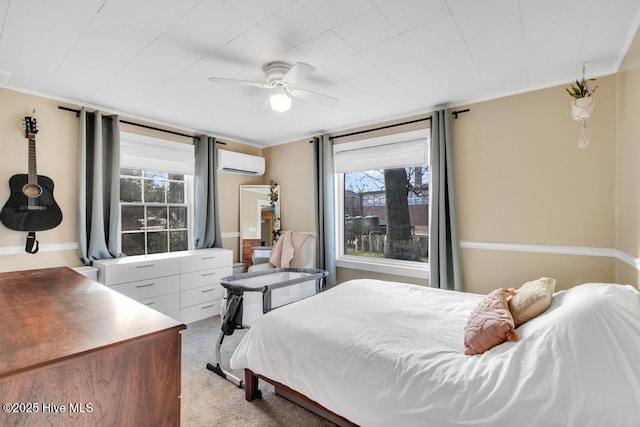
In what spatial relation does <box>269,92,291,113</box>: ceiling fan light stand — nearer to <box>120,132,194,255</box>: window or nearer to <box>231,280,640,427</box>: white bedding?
<box>231,280,640,427</box>: white bedding

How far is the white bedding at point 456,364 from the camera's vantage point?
3.49 ft

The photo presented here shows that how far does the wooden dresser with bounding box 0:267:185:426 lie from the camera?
73 centimetres

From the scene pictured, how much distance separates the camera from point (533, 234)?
277cm

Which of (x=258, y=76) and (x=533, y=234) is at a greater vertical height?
(x=258, y=76)

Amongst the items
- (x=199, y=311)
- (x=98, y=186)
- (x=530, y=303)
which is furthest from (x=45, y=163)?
(x=530, y=303)

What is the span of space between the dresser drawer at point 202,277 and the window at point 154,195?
0.60 metres

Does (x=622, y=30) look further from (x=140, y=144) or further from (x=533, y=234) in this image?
(x=140, y=144)

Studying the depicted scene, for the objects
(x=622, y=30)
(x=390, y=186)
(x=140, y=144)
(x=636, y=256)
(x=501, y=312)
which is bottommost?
(x=501, y=312)

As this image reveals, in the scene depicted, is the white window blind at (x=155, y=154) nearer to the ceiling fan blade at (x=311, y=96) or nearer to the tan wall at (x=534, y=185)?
the ceiling fan blade at (x=311, y=96)

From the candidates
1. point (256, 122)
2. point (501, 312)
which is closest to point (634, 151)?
point (501, 312)

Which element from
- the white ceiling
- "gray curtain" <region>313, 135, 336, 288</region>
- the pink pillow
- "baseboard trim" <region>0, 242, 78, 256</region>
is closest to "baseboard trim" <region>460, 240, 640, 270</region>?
the pink pillow

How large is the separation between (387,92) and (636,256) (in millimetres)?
2205

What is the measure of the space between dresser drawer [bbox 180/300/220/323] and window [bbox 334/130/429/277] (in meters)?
1.71

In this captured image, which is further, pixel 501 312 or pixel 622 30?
pixel 622 30
